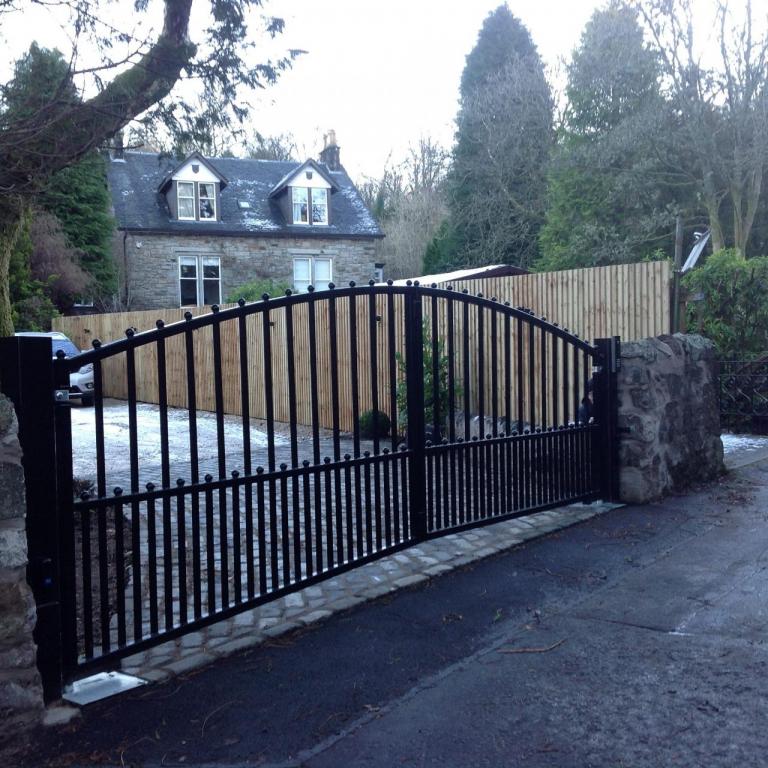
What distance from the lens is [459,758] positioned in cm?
324

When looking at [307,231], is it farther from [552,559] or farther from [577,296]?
[552,559]

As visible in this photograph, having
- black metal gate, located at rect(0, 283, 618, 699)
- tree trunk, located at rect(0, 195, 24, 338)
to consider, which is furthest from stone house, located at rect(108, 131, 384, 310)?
tree trunk, located at rect(0, 195, 24, 338)

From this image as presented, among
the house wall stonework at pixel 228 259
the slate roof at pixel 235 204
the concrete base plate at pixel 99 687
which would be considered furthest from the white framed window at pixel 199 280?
the concrete base plate at pixel 99 687

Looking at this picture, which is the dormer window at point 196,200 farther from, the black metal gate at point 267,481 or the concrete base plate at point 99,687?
the concrete base plate at point 99,687

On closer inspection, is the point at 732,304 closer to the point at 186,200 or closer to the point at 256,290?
the point at 256,290

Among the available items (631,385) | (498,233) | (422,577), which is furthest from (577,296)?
(498,233)

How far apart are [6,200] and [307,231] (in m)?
24.8

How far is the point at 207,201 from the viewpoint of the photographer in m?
31.0

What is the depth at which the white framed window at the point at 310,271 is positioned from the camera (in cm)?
3222

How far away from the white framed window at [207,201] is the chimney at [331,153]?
253 inches

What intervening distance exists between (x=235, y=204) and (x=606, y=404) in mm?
26627

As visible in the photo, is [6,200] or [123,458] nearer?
[6,200]

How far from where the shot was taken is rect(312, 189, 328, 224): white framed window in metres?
32.5

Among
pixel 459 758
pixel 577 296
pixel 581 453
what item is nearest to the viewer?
pixel 459 758
